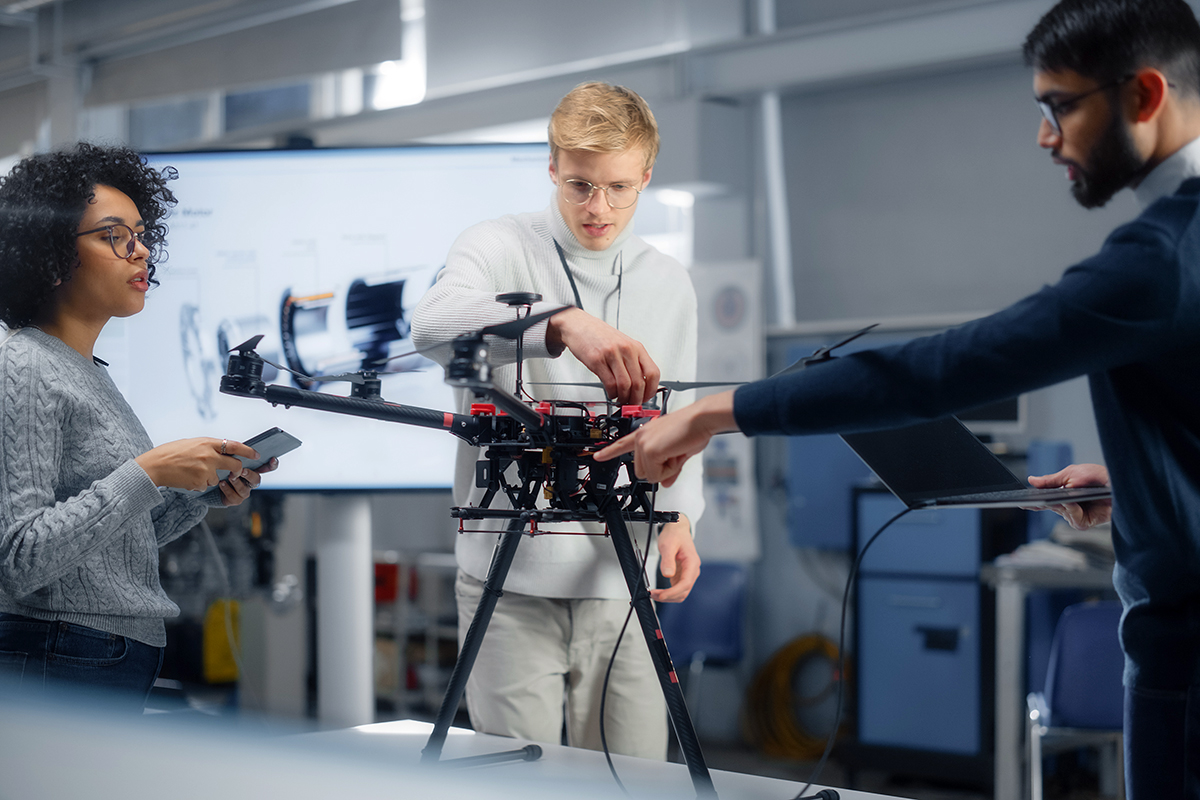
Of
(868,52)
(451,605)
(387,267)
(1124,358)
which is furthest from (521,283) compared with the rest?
(451,605)

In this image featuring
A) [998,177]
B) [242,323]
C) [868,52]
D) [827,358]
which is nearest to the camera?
[827,358]

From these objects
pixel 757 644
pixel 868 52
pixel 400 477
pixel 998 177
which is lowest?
pixel 757 644

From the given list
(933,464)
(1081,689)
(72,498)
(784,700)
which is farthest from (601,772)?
(784,700)

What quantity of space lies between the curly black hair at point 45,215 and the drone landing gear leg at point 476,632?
0.61m

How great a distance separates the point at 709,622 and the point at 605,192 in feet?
11.0

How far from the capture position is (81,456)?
1.30m

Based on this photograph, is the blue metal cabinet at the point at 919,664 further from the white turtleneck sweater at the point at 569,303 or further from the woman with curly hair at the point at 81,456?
the woman with curly hair at the point at 81,456

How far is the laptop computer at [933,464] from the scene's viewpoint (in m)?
1.16

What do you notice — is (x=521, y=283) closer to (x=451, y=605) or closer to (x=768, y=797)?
(x=768, y=797)

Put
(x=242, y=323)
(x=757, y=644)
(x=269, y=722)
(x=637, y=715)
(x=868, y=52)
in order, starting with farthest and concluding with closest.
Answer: (x=757, y=644) < (x=868, y=52) < (x=242, y=323) < (x=637, y=715) < (x=269, y=722)

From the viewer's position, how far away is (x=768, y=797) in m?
1.28

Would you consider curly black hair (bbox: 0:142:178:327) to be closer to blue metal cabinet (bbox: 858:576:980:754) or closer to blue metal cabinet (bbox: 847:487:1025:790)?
blue metal cabinet (bbox: 847:487:1025:790)

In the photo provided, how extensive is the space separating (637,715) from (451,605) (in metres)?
3.35

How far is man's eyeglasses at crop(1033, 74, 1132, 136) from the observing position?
3.21 feet
